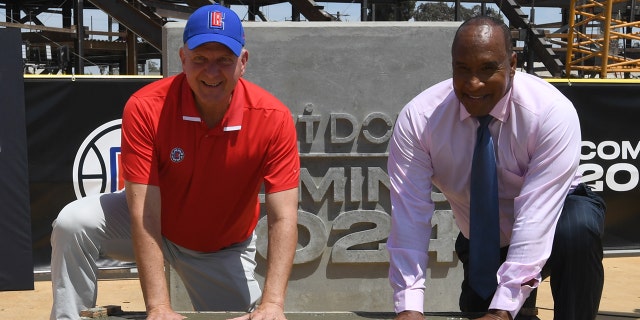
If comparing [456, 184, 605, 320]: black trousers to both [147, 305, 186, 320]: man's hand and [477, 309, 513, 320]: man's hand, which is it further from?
[147, 305, 186, 320]: man's hand

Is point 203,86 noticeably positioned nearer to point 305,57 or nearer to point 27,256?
point 305,57

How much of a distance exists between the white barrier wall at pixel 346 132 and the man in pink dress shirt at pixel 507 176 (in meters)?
2.26

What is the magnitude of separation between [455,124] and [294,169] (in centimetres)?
81

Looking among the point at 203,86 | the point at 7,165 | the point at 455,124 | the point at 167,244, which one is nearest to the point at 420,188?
the point at 455,124

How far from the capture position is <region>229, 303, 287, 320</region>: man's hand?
346cm

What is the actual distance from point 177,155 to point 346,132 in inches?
87.8

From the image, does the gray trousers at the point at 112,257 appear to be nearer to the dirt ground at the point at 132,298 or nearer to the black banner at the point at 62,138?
the dirt ground at the point at 132,298

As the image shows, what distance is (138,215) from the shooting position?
12.2 ft

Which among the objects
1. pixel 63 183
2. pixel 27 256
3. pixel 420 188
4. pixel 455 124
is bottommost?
pixel 27 256

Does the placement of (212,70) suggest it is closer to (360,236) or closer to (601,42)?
(360,236)

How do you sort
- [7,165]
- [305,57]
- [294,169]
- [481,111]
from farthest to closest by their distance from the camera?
[7,165], [305,57], [294,169], [481,111]

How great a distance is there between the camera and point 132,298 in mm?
7129

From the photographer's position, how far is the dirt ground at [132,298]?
653 centimetres

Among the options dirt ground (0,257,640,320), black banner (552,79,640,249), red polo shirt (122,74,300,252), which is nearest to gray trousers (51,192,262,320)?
red polo shirt (122,74,300,252)
